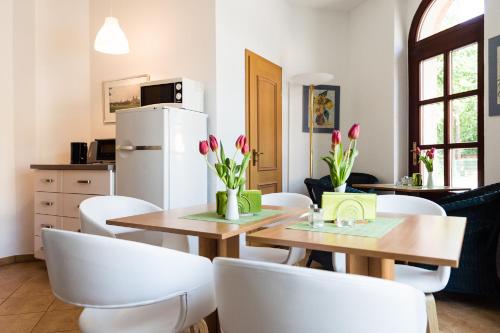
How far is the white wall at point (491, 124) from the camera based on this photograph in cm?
308

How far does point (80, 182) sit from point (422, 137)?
3.69m

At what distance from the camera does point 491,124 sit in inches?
124

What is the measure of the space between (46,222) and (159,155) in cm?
143

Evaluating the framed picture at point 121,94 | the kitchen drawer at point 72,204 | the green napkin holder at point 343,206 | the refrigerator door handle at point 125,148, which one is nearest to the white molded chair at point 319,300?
the green napkin holder at point 343,206

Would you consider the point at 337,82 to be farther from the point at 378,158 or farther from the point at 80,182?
the point at 80,182

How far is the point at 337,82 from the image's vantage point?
4.84 m

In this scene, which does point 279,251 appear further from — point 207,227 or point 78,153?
point 78,153

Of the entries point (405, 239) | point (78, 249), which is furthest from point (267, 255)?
point (78, 249)

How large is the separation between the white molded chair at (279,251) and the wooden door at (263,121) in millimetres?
1460

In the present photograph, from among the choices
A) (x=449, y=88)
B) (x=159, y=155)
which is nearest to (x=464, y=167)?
(x=449, y=88)

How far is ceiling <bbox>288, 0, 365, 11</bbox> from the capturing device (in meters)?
4.61

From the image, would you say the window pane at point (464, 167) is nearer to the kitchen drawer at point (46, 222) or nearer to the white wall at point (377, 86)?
the white wall at point (377, 86)

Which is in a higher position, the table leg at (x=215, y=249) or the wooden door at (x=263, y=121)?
the wooden door at (x=263, y=121)

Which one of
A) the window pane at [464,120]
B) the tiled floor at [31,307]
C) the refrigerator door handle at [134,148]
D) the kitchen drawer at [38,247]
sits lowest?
the tiled floor at [31,307]
